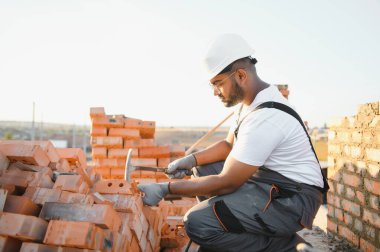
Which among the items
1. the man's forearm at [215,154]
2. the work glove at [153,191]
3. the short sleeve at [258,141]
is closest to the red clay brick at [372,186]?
the man's forearm at [215,154]

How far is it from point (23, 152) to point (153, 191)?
1.03 m

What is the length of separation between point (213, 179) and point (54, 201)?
3.52 ft

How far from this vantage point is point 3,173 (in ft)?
8.52

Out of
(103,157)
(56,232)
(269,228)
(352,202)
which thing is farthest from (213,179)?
(103,157)

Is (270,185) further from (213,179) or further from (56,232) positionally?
(56,232)

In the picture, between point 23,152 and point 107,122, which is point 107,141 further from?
point 23,152

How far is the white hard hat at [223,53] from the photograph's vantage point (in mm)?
2516

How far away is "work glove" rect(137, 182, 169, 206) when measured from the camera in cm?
258

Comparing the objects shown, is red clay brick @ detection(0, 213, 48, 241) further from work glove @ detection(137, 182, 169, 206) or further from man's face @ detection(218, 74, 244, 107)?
man's face @ detection(218, 74, 244, 107)

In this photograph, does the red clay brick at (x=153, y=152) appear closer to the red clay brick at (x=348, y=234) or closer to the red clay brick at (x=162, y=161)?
the red clay brick at (x=162, y=161)

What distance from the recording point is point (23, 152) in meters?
2.69

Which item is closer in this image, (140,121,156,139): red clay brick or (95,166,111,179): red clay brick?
(95,166,111,179): red clay brick

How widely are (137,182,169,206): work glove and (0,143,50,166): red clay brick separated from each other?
2.67ft

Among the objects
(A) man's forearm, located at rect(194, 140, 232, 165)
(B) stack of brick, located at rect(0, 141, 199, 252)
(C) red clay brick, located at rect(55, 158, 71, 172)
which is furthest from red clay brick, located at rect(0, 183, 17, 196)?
(A) man's forearm, located at rect(194, 140, 232, 165)
